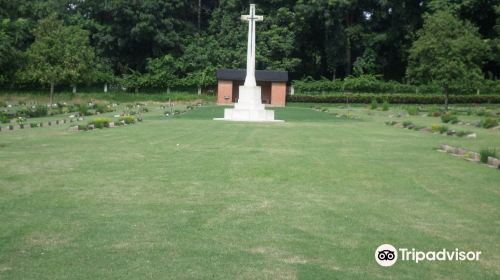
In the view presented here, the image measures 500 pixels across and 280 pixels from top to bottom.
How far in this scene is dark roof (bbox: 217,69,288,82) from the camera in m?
51.0

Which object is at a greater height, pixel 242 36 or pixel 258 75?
pixel 242 36

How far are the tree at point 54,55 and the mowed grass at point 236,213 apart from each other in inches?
901

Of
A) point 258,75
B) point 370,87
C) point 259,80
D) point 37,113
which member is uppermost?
point 258,75

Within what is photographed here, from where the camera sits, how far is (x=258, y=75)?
51.3 metres

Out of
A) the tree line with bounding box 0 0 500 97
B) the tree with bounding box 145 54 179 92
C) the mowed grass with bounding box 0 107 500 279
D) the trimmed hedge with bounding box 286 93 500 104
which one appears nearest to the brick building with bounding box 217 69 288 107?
the trimmed hedge with bounding box 286 93 500 104

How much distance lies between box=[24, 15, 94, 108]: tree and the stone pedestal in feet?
37.7

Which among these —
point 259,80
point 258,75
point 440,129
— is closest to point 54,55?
point 258,75

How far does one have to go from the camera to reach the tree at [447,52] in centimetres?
3616

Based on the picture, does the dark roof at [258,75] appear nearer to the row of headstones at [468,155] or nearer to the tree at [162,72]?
the tree at [162,72]

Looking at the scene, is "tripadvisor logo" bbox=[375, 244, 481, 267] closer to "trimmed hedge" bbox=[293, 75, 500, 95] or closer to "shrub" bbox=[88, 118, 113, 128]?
"shrub" bbox=[88, 118, 113, 128]

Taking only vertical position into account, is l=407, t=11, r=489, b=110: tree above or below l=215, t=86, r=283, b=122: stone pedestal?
above

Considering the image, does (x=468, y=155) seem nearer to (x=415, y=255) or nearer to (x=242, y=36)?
(x=415, y=255)

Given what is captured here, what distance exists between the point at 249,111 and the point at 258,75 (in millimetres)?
23583

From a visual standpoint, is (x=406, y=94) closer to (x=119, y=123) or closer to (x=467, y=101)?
(x=467, y=101)
